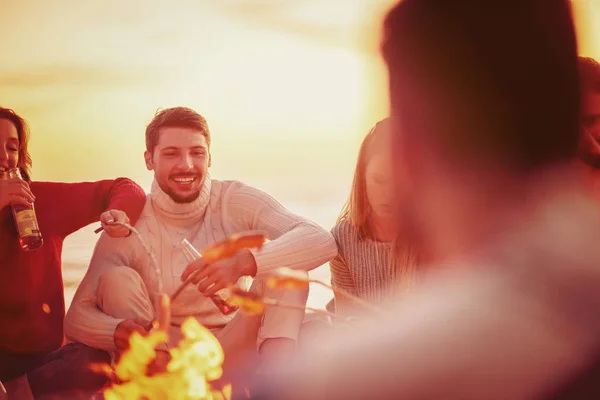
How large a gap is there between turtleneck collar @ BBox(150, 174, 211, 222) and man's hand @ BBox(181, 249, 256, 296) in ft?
1.75

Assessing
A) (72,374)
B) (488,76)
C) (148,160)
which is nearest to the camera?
(488,76)

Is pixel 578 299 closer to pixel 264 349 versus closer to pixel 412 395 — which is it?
pixel 412 395

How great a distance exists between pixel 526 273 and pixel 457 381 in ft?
0.54

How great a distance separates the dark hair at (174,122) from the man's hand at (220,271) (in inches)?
31.9

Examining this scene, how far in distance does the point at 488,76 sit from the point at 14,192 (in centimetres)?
286

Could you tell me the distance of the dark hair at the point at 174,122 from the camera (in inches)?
143

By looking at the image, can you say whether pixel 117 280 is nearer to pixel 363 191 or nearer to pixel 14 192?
pixel 14 192

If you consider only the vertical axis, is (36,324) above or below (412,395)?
below

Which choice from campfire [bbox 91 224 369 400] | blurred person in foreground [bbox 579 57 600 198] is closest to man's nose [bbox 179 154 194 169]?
campfire [bbox 91 224 369 400]

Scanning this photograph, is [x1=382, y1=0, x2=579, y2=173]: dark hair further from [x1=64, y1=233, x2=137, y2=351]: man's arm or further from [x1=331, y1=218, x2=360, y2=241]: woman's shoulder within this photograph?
[x1=331, y1=218, x2=360, y2=241]: woman's shoulder

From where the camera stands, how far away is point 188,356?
2.96m

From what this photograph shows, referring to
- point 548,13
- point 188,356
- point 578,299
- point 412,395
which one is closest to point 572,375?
point 578,299

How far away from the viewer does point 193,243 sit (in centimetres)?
361

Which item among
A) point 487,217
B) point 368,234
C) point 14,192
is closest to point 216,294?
point 368,234
